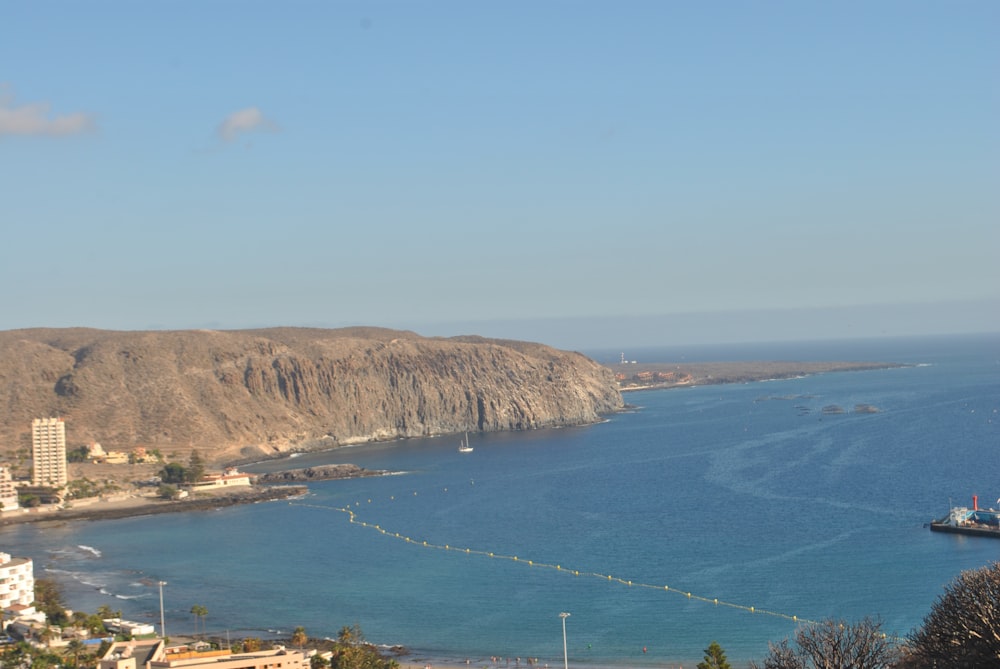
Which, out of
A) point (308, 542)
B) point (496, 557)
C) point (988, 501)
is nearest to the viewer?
point (496, 557)

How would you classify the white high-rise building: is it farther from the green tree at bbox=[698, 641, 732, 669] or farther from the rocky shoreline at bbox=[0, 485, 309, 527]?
the green tree at bbox=[698, 641, 732, 669]

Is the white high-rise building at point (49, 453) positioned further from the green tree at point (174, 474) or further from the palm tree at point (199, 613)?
the palm tree at point (199, 613)

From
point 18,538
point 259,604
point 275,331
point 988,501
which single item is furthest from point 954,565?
point 275,331

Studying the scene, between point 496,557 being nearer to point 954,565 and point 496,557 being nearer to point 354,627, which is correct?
point 354,627

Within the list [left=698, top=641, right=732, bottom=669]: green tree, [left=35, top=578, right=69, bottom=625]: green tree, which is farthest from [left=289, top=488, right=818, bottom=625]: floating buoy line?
[left=35, top=578, right=69, bottom=625]: green tree

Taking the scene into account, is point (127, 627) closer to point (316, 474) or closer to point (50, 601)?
point (50, 601)

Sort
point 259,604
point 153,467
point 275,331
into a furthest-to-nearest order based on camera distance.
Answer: point 275,331, point 153,467, point 259,604

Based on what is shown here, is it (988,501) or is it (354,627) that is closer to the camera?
(354,627)
